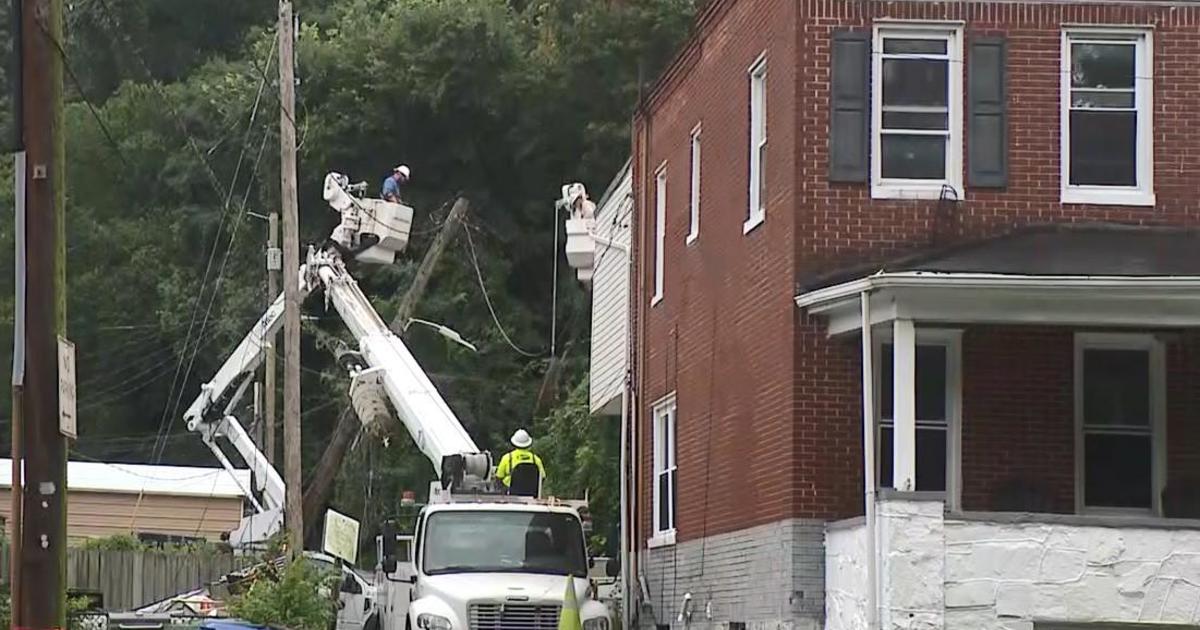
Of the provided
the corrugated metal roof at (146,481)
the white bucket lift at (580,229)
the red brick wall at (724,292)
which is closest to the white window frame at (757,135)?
the red brick wall at (724,292)

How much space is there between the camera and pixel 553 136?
170 ft

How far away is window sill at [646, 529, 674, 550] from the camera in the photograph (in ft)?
75.3

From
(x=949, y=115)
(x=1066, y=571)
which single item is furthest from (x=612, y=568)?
(x=1066, y=571)

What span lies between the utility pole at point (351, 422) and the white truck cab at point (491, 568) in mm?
19372

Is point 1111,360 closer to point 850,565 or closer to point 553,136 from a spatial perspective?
point 850,565

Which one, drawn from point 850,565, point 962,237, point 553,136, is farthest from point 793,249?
point 553,136

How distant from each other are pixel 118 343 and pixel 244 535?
2145cm

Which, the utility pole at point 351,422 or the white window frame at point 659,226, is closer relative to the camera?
the white window frame at point 659,226

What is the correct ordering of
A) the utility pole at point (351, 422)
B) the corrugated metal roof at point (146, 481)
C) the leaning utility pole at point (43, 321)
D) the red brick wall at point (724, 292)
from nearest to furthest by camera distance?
the leaning utility pole at point (43, 321) < the red brick wall at point (724, 292) < the utility pole at point (351, 422) < the corrugated metal roof at point (146, 481)

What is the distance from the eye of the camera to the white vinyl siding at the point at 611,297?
26.6 m

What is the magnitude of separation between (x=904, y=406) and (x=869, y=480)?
0.66 m

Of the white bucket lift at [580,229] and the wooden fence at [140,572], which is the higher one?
the white bucket lift at [580,229]

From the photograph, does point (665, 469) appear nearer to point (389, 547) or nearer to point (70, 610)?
point (389, 547)

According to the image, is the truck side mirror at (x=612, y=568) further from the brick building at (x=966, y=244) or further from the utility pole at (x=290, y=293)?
the utility pole at (x=290, y=293)
